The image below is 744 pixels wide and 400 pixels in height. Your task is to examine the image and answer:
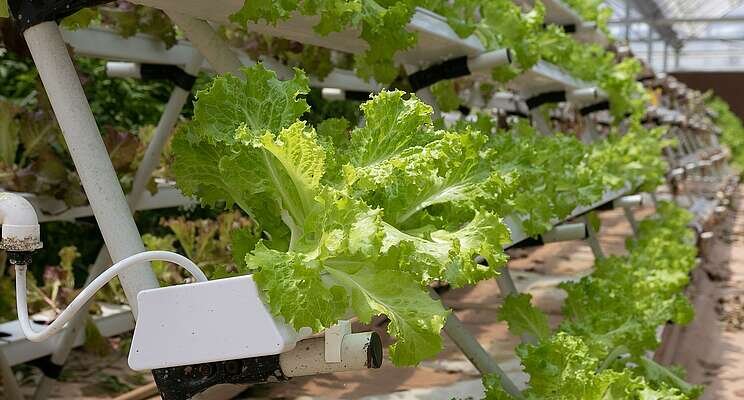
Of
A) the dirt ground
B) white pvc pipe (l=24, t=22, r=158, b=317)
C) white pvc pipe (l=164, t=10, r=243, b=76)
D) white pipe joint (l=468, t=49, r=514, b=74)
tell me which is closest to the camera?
white pvc pipe (l=24, t=22, r=158, b=317)

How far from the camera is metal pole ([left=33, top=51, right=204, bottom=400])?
2.39 metres

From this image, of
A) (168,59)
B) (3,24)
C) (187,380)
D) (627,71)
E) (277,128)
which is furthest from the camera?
(627,71)

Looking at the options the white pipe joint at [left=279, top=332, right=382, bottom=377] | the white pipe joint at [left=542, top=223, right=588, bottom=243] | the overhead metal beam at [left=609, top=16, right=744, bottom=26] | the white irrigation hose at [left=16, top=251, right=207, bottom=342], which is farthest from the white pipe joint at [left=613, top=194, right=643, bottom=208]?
the overhead metal beam at [left=609, top=16, right=744, bottom=26]

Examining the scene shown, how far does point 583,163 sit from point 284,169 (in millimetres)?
1743

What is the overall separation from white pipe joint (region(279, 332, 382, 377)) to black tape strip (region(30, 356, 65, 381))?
152 cm

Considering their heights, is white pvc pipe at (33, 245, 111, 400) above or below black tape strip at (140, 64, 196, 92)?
below

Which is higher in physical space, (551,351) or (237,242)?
(237,242)

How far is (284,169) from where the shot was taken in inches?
45.4

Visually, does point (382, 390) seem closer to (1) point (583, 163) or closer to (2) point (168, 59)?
(1) point (583, 163)

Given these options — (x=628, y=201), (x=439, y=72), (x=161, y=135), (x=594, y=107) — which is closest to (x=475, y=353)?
(x=439, y=72)

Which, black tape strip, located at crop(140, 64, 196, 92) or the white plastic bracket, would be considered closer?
the white plastic bracket

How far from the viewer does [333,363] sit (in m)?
1.10

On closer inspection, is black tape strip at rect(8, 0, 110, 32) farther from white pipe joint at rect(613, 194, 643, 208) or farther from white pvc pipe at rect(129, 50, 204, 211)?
white pipe joint at rect(613, 194, 643, 208)

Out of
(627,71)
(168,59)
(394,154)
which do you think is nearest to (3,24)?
(168,59)
